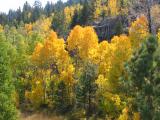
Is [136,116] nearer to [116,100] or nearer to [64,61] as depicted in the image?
[116,100]

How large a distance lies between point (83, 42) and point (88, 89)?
577 inches

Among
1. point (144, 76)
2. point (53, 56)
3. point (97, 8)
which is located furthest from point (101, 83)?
point (97, 8)

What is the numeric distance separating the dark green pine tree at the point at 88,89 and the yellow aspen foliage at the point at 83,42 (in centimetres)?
903

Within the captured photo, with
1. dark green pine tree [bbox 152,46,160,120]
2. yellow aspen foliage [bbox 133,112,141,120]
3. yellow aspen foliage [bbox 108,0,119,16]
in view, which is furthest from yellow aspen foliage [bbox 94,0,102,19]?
dark green pine tree [bbox 152,46,160,120]

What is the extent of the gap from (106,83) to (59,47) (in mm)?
22192

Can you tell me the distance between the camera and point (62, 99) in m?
69.2

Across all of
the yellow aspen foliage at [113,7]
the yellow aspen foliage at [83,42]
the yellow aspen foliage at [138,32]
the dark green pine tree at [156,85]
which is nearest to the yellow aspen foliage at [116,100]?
the yellow aspen foliage at [138,32]

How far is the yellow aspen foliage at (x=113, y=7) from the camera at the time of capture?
453 ft

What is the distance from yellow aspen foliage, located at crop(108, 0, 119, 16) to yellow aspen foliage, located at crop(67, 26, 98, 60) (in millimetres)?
62419

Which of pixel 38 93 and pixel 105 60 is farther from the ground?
pixel 105 60

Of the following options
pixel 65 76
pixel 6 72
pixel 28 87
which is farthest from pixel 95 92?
pixel 6 72

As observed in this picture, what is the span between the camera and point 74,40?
2955 inches

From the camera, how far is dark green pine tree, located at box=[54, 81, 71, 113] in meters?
68.3

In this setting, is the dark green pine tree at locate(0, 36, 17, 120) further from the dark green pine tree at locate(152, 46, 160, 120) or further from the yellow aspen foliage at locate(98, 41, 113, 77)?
the yellow aspen foliage at locate(98, 41, 113, 77)
